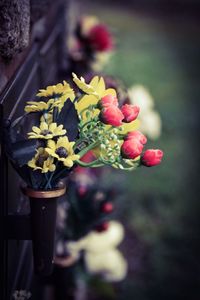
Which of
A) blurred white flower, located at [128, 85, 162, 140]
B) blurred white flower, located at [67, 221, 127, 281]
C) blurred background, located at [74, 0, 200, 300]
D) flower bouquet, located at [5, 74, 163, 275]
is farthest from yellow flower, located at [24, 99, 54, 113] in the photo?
blurred white flower, located at [128, 85, 162, 140]

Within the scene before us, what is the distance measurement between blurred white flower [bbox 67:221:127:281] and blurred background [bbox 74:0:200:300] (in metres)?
0.14

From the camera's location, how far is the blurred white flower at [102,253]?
2.99 meters

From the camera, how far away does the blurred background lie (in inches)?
149

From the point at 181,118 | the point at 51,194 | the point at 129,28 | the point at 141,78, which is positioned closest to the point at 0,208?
the point at 51,194

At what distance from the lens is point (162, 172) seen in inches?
218

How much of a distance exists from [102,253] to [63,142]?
70.8 inches

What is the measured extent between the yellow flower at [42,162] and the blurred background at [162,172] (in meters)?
1.67

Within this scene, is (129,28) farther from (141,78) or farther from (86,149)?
(86,149)

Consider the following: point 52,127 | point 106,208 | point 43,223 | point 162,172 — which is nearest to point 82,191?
point 106,208

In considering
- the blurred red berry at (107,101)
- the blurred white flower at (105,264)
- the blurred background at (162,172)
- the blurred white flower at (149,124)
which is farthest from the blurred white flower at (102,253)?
the blurred red berry at (107,101)

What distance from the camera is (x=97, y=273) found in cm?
312

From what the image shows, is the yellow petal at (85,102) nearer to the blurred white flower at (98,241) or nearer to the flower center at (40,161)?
the flower center at (40,161)

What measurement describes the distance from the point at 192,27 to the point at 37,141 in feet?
32.3

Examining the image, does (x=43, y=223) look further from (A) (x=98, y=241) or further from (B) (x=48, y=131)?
(A) (x=98, y=241)
